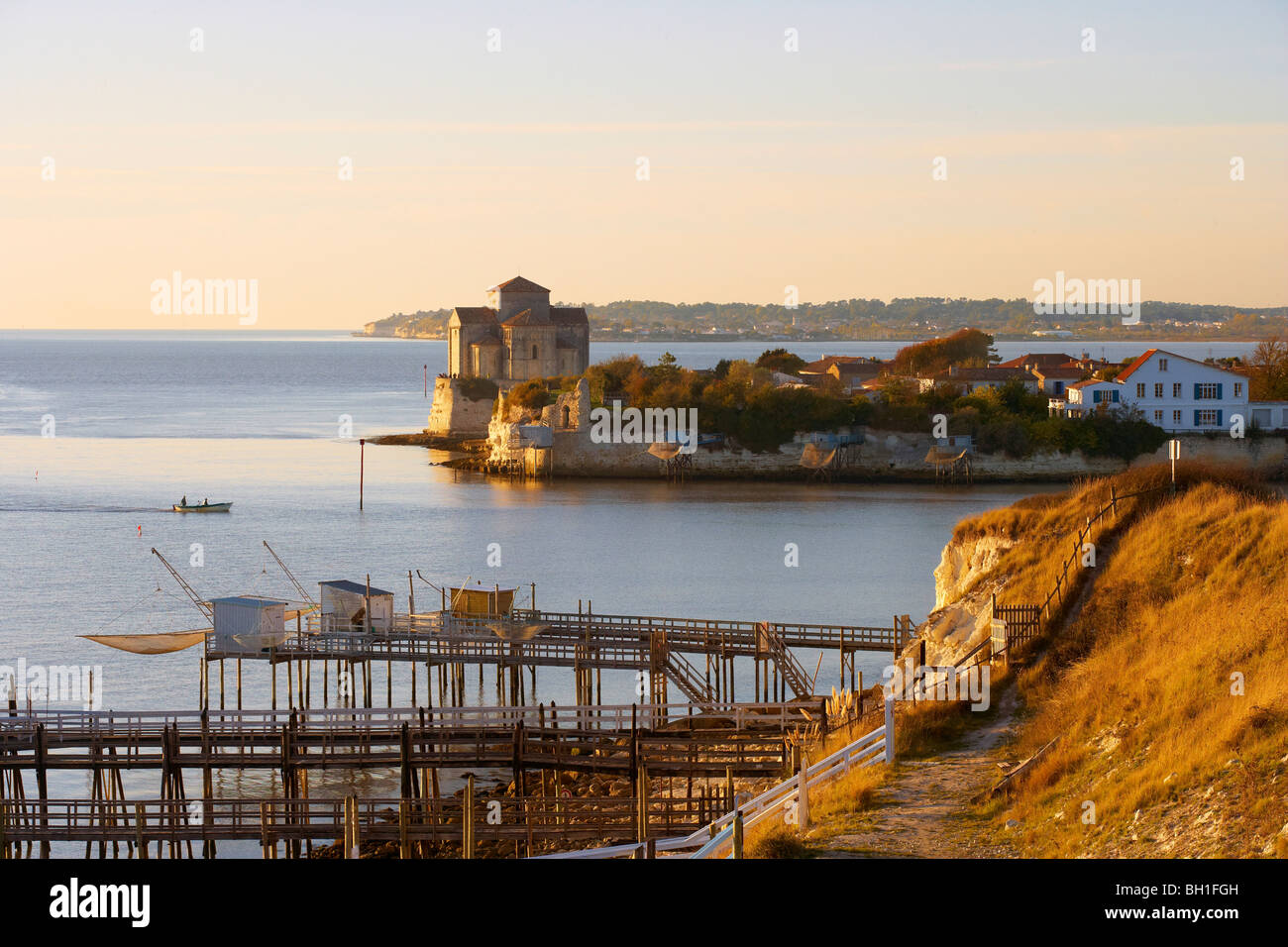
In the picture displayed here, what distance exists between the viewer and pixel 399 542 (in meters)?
66.2

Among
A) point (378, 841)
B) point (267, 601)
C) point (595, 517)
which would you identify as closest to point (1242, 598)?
point (378, 841)

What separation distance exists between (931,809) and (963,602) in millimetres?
10854

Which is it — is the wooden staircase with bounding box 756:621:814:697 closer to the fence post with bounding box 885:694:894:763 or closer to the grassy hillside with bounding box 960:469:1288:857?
the grassy hillside with bounding box 960:469:1288:857

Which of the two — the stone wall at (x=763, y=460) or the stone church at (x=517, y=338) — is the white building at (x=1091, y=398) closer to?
the stone wall at (x=763, y=460)

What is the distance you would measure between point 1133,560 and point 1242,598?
142 inches

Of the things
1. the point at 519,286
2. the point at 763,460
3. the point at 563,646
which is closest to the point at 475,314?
the point at 519,286

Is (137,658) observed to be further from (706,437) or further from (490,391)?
(490,391)

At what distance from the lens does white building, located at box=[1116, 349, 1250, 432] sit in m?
94.7

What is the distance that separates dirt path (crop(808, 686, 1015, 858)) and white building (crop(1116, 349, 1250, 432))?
8020cm

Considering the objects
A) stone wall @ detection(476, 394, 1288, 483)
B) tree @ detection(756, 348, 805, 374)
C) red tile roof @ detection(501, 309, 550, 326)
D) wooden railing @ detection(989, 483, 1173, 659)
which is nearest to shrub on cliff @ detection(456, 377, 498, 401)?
red tile roof @ detection(501, 309, 550, 326)

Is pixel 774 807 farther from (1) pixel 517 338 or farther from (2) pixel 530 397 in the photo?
(1) pixel 517 338

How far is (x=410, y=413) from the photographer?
164250 mm

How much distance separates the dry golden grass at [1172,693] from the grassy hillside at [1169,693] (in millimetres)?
24

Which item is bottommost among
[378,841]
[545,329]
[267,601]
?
[378,841]
